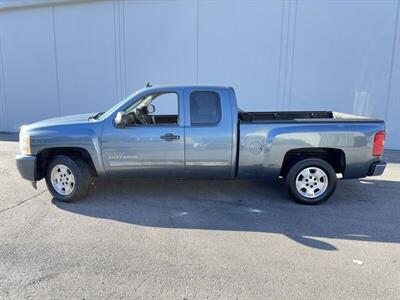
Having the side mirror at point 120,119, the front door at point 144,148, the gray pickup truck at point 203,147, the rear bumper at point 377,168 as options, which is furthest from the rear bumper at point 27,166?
the rear bumper at point 377,168

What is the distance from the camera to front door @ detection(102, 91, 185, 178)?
4.89 meters

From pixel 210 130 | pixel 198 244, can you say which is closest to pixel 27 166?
pixel 210 130

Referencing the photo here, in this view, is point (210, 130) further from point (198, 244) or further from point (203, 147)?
point (198, 244)

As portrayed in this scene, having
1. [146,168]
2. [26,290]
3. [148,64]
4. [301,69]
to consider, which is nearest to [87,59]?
[148,64]

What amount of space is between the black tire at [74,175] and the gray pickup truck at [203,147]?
16 mm

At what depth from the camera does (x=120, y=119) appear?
473 cm

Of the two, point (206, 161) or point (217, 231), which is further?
point (206, 161)

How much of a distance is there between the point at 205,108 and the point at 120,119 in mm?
1332

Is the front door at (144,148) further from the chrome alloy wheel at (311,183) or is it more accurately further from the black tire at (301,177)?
the chrome alloy wheel at (311,183)

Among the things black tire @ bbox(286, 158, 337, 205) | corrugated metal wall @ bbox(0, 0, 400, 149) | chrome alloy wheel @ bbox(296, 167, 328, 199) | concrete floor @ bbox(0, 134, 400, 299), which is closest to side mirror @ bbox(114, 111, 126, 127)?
concrete floor @ bbox(0, 134, 400, 299)

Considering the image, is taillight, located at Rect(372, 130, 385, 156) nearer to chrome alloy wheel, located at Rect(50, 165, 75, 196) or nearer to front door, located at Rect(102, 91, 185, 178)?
front door, located at Rect(102, 91, 185, 178)

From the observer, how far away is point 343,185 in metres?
6.11

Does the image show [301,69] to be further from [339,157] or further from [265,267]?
[265,267]

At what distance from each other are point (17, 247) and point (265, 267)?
2.89m
